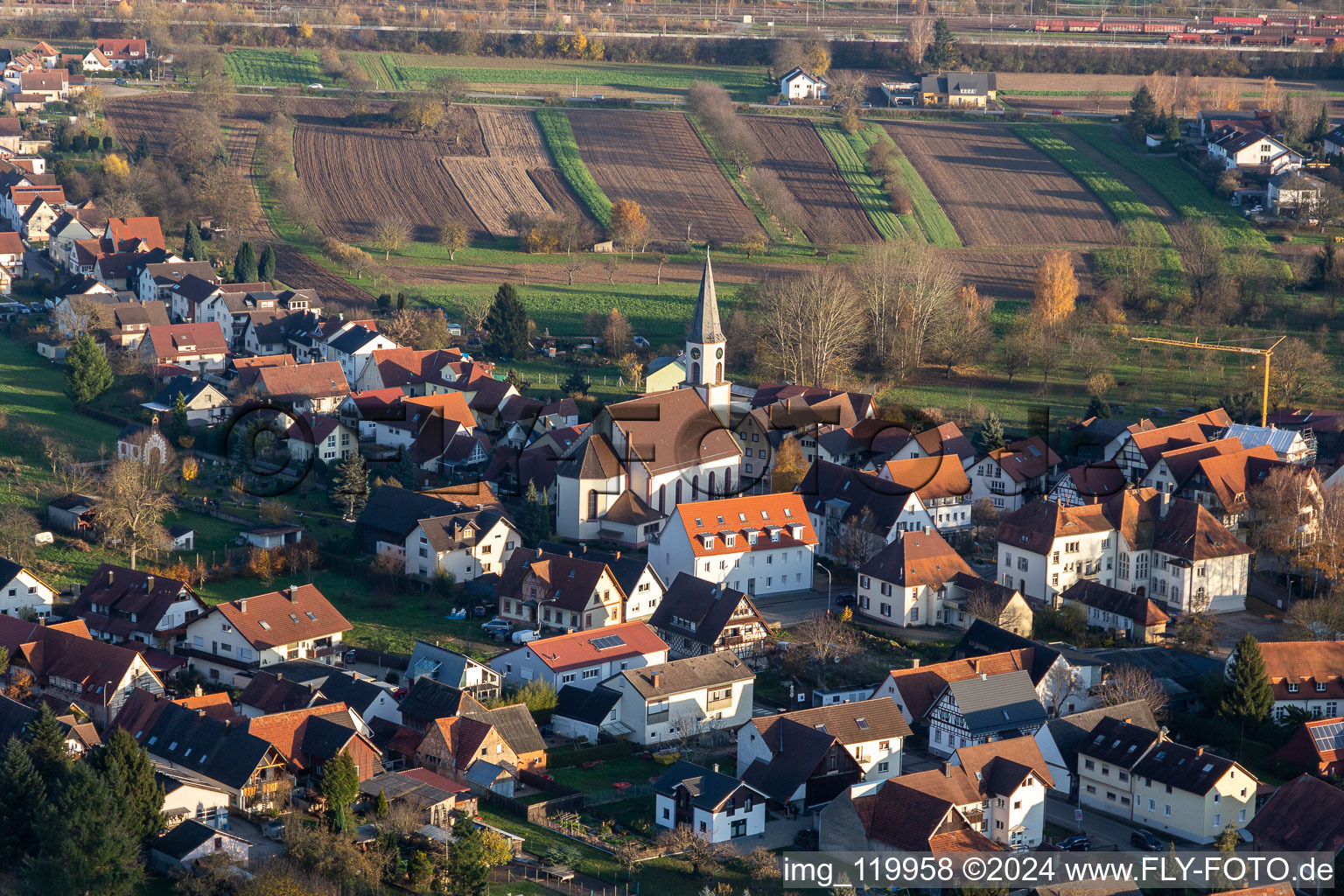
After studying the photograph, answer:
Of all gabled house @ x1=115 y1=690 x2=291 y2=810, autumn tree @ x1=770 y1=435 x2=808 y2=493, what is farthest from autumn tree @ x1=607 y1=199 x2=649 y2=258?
gabled house @ x1=115 y1=690 x2=291 y2=810

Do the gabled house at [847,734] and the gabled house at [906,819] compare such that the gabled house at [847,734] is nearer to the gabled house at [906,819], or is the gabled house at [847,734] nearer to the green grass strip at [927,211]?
the gabled house at [906,819]

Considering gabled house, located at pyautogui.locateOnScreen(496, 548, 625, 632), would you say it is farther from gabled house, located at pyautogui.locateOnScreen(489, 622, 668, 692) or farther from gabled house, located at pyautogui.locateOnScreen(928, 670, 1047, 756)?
gabled house, located at pyautogui.locateOnScreen(928, 670, 1047, 756)

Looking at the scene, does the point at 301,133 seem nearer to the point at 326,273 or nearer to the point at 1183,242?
the point at 326,273

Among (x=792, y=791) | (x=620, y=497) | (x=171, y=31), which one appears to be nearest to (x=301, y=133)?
(x=171, y=31)

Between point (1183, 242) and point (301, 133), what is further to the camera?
point (301, 133)

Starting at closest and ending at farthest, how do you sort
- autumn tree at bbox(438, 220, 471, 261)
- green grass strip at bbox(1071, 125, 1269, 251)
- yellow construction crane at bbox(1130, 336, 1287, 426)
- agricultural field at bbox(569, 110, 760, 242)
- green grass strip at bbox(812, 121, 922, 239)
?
yellow construction crane at bbox(1130, 336, 1287, 426) → green grass strip at bbox(1071, 125, 1269, 251) → autumn tree at bbox(438, 220, 471, 261) → green grass strip at bbox(812, 121, 922, 239) → agricultural field at bbox(569, 110, 760, 242)
